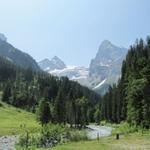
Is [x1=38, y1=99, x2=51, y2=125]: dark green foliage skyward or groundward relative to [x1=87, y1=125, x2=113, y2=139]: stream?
skyward

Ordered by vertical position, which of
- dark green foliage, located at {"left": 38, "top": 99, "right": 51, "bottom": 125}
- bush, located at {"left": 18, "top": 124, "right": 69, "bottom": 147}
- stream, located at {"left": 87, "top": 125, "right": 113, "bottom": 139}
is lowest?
bush, located at {"left": 18, "top": 124, "right": 69, "bottom": 147}

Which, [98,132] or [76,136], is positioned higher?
[98,132]

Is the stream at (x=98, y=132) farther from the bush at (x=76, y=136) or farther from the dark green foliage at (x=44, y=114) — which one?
the dark green foliage at (x=44, y=114)

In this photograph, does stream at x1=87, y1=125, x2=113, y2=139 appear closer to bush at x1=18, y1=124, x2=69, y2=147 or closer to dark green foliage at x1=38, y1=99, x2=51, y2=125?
bush at x1=18, y1=124, x2=69, y2=147

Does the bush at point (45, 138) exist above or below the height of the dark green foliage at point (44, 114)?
below

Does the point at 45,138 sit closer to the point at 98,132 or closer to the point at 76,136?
the point at 76,136

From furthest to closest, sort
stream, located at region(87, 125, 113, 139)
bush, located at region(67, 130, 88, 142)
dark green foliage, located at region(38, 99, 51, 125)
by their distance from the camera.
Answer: dark green foliage, located at region(38, 99, 51, 125) < stream, located at region(87, 125, 113, 139) < bush, located at region(67, 130, 88, 142)

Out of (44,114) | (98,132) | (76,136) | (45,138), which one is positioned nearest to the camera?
(45,138)

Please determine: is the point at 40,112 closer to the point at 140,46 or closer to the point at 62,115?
the point at 62,115

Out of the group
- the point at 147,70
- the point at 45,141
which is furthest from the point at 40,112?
the point at 45,141

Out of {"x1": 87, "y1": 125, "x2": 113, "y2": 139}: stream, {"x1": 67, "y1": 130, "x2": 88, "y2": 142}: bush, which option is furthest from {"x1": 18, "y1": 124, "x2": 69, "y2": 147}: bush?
{"x1": 87, "y1": 125, "x2": 113, "y2": 139}: stream

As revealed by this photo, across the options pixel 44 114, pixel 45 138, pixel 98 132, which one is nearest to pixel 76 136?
A: pixel 45 138

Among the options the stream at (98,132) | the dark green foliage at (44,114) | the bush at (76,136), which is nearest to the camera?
the bush at (76,136)

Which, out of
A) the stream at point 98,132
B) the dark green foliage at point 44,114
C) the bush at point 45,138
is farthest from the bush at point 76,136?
the dark green foliage at point 44,114
